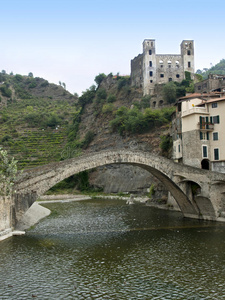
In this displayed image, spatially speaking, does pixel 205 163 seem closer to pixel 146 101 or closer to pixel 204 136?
pixel 204 136

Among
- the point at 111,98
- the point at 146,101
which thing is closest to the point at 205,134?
the point at 146,101

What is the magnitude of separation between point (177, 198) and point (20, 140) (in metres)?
60.2

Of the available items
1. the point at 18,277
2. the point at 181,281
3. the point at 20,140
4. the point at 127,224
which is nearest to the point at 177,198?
the point at 127,224

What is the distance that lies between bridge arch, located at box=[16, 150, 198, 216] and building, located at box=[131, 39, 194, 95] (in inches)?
1743

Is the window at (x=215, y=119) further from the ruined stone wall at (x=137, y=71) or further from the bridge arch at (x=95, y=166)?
the ruined stone wall at (x=137, y=71)

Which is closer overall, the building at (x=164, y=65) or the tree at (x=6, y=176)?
the tree at (x=6, y=176)

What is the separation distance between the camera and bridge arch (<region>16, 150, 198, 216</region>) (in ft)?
81.7

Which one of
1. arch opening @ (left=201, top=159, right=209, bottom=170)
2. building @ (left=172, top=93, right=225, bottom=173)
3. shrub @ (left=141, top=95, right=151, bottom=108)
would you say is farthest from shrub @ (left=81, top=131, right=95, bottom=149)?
arch opening @ (left=201, top=159, right=209, bottom=170)

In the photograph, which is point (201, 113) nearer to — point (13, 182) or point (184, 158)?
point (184, 158)

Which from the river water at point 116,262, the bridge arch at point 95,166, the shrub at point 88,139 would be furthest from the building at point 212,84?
the river water at point 116,262

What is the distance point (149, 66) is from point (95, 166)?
50804 mm

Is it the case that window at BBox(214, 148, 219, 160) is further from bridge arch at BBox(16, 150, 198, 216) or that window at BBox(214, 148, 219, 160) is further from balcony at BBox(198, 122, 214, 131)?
Answer: bridge arch at BBox(16, 150, 198, 216)

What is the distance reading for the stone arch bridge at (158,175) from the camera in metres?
24.6

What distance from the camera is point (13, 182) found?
78.6ft
